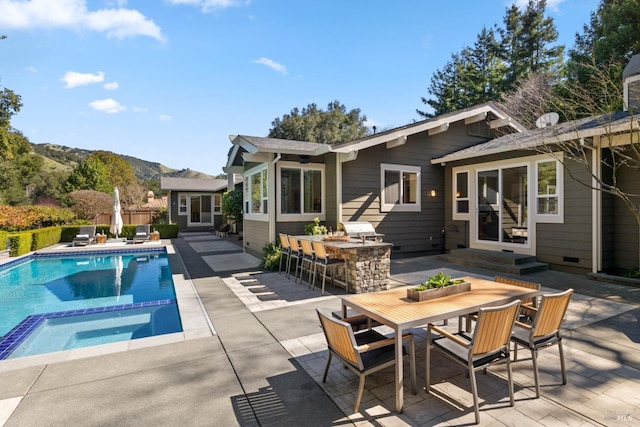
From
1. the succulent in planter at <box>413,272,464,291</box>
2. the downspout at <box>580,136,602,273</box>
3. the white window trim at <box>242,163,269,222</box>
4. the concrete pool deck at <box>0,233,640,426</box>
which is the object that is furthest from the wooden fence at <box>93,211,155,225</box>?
the downspout at <box>580,136,602,273</box>

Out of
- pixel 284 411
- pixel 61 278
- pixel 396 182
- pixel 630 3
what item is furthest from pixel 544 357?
pixel 630 3

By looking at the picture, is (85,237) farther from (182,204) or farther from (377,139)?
(377,139)

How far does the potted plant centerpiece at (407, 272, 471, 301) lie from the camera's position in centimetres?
309

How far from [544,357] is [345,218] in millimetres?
5852

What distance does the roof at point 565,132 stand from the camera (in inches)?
242

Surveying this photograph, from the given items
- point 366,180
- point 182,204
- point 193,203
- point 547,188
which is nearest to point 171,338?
point 366,180

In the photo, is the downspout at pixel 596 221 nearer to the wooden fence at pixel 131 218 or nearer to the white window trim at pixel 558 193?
the white window trim at pixel 558 193

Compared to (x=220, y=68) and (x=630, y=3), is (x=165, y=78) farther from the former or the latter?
(x=630, y=3)

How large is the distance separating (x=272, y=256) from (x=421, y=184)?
520 cm

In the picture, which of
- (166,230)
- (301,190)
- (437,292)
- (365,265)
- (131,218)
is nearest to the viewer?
(437,292)

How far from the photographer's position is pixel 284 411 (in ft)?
8.09

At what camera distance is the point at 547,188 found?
7.80 m

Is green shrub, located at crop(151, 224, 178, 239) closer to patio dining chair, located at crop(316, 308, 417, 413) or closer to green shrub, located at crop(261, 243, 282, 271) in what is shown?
green shrub, located at crop(261, 243, 282, 271)

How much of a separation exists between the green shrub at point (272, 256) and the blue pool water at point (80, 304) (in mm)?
2305
